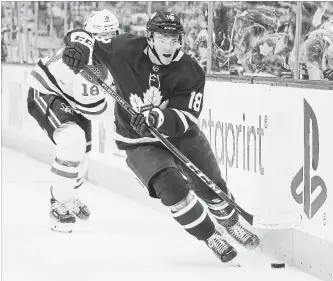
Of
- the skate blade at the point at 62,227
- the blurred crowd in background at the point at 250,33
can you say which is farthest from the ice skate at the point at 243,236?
the skate blade at the point at 62,227

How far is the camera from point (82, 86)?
580 cm

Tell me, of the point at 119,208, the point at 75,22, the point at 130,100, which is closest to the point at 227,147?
the point at 130,100

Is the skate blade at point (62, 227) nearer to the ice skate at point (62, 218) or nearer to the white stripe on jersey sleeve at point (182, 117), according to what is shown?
the ice skate at point (62, 218)

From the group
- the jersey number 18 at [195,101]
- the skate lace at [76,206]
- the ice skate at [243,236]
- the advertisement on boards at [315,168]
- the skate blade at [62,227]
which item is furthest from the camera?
the skate lace at [76,206]

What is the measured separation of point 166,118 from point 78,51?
21.6 inches

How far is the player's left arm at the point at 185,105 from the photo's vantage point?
179 inches

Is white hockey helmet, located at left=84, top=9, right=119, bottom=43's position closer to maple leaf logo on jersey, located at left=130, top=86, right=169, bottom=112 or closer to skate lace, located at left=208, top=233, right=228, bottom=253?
maple leaf logo on jersey, located at left=130, top=86, right=169, bottom=112

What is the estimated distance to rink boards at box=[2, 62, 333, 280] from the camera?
14.6 ft

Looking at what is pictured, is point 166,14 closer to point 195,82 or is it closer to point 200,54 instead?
point 195,82

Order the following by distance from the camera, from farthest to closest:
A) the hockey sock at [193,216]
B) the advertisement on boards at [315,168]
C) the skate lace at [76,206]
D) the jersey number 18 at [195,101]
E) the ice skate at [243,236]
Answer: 1. the skate lace at [76,206]
2. the ice skate at [243,236]
3. the jersey number 18 at [195,101]
4. the hockey sock at [193,216]
5. the advertisement on boards at [315,168]

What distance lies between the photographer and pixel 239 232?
4824 millimetres

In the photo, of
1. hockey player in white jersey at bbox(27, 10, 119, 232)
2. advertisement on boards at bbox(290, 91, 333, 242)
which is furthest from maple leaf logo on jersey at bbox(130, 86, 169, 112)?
hockey player in white jersey at bbox(27, 10, 119, 232)

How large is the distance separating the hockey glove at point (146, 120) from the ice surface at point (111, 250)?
58cm

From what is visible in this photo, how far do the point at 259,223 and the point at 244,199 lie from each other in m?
0.53
